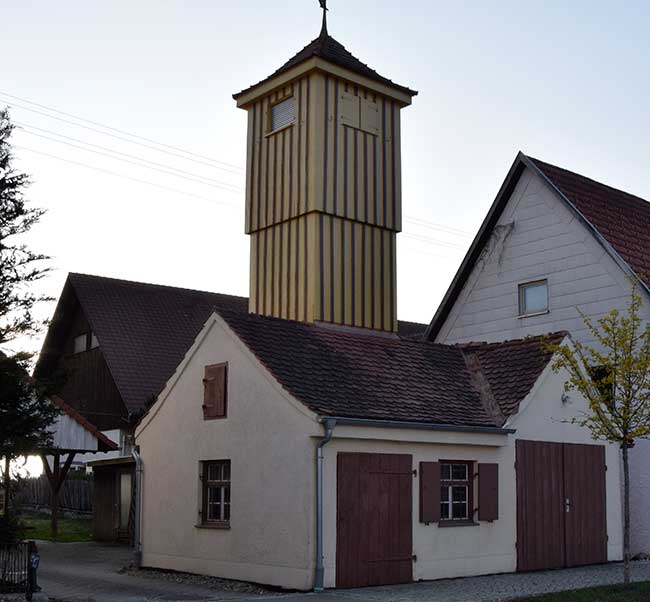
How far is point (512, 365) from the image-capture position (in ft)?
65.0

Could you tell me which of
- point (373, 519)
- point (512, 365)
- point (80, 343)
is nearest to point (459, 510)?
point (373, 519)

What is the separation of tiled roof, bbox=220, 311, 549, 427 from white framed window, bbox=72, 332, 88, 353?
16.4 m

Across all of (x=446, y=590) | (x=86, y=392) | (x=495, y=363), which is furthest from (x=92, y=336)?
(x=446, y=590)

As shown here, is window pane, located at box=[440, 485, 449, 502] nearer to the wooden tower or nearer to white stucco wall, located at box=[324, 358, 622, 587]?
white stucco wall, located at box=[324, 358, 622, 587]

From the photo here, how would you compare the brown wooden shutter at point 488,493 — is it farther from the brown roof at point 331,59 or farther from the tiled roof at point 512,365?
the brown roof at point 331,59

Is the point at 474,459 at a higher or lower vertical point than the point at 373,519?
higher

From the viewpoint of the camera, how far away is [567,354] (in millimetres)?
16141

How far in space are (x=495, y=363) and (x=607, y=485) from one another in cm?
327

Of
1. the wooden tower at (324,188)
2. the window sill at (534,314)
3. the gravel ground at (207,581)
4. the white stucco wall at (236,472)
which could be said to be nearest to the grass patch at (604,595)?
the white stucco wall at (236,472)

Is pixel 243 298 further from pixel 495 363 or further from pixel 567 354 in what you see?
pixel 567 354

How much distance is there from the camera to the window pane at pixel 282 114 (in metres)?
23.3

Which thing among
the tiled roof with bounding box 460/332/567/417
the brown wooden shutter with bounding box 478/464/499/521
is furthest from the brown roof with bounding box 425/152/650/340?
the brown wooden shutter with bounding box 478/464/499/521

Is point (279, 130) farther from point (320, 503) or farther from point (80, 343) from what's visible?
point (80, 343)

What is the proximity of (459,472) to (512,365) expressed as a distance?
304cm
